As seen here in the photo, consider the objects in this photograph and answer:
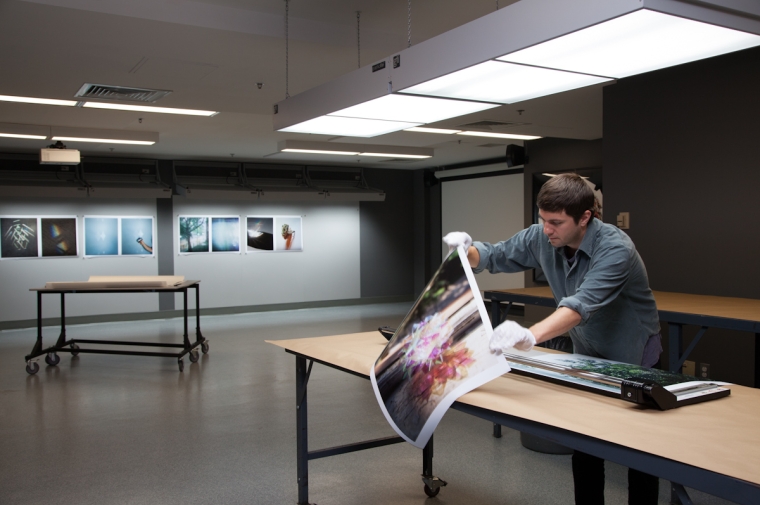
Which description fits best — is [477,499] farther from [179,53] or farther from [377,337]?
Answer: [179,53]

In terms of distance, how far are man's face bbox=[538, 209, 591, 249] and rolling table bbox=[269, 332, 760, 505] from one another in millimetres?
544

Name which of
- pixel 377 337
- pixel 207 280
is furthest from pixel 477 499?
pixel 207 280

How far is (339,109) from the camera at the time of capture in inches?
138

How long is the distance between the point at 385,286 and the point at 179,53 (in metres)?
9.81

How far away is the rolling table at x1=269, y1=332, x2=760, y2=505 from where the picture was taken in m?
1.45

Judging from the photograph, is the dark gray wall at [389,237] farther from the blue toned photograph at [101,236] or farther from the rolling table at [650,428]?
the rolling table at [650,428]

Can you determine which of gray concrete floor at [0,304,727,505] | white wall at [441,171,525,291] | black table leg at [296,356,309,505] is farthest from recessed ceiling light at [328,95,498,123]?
white wall at [441,171,525,291]

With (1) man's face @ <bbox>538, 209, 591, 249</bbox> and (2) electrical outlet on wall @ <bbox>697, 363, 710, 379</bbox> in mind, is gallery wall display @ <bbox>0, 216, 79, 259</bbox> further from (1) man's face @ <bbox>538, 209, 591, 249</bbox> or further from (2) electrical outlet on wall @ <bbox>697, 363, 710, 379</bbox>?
(1) man's face @ <bbox>538, 209, 591, 249</bbox>

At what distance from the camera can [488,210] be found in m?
12.0

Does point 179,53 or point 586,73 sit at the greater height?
point 179,53

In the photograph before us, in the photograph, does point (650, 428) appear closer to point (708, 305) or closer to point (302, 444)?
point (302, 444)

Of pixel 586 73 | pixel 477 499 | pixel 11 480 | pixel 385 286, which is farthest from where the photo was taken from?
pixel 385 286

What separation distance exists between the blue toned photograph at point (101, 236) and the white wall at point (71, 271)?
9 cm

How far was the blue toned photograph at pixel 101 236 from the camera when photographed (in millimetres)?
10844
